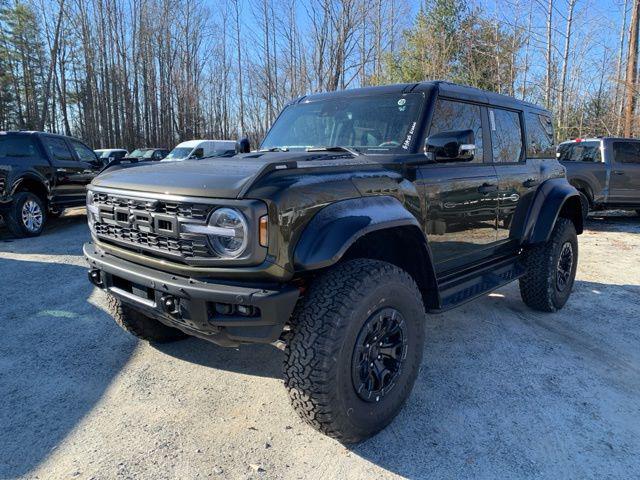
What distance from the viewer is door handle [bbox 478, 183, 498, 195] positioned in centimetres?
378

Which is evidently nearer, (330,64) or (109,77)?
(330,64)

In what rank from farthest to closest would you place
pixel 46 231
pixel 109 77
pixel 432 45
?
pixel 109 77
pixel 432 45
pixel 46 231

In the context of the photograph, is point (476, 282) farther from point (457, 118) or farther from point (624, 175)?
point (624, 175)

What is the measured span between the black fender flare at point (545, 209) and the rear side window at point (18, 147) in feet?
28.2

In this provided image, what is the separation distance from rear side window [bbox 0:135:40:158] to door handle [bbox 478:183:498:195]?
8.29 metres

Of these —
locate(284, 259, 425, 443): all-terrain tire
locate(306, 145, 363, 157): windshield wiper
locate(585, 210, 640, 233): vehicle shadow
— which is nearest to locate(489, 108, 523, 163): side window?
locate(306, 145, 363, 157): windshield wiper

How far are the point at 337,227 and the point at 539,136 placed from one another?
11.4ft

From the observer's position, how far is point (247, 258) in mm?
2250

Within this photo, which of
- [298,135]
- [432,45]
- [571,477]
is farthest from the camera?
[432,45]

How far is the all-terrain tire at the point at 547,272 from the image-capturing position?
4598 mm

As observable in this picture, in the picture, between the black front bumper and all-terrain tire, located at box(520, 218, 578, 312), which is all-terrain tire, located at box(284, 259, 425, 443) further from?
all-terrain tire, located at box(520, 218, 578, 312)

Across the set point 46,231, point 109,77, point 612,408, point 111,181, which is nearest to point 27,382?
point 111,181

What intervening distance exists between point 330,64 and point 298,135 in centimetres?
1821

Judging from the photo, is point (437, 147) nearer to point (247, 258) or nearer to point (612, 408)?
point (247, 258)
